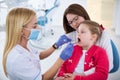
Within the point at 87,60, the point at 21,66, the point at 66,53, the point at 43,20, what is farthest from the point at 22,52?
the point at 43,20

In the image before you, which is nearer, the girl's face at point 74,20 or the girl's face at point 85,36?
the girl's face at point 85,36

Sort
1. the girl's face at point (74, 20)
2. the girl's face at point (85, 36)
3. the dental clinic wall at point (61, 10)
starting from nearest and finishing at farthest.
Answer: the girl's face at point (85, 36) < the girl's face at point (74, 20) < the dental clinic wall at point (61, 10)

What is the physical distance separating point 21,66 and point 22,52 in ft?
0.35

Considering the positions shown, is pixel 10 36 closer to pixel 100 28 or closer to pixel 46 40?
pixel 100 28

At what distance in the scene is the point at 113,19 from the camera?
2.56 metres

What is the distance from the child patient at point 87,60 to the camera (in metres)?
1.46

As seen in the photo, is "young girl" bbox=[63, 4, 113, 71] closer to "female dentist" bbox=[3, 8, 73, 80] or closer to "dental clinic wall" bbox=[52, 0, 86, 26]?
"female dentist" bbox=[3, 8, 73, 80]

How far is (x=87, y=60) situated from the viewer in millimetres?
1499

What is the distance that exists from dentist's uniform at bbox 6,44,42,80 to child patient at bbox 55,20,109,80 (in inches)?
7.9

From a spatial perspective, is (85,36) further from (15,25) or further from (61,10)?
(61,10)

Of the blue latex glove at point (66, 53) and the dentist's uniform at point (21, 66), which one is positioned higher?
the blue latex glove at point (66, 53)

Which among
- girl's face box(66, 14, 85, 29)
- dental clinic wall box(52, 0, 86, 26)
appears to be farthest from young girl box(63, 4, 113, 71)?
dental clinic wall box(52, 0, 86, 26)

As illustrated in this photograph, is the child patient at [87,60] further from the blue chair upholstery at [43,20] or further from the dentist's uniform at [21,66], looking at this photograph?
the blue chair upholstery at [43,20]

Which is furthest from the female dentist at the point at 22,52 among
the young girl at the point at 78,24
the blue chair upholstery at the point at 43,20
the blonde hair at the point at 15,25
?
the blue chair upholstery at the point at 43,20
